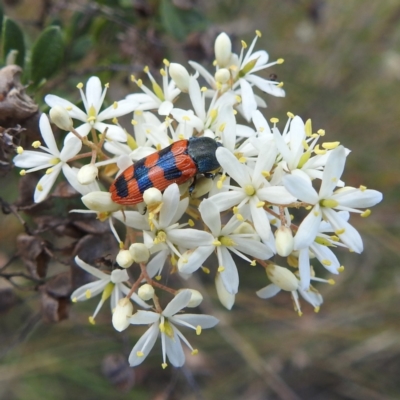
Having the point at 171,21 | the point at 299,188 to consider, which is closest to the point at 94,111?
the point at 299,188

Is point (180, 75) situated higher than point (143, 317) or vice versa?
point (180, 75)

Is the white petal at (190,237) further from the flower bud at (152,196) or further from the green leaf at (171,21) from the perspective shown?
the green leaf at (171,21)

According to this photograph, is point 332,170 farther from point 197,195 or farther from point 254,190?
point 197,195

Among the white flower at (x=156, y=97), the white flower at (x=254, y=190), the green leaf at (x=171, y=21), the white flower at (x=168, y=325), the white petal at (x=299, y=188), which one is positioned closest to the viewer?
the white petal at (x=299, y=188)

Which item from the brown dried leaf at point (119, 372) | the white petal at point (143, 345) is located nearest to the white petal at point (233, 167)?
the white petal at point (143, 345)

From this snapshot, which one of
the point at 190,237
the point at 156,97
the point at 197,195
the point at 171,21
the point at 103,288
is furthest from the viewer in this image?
the point at 171,21

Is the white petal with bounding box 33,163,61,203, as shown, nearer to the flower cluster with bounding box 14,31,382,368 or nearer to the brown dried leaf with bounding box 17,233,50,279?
the flower cluster with bounding box 14,31,382,368
